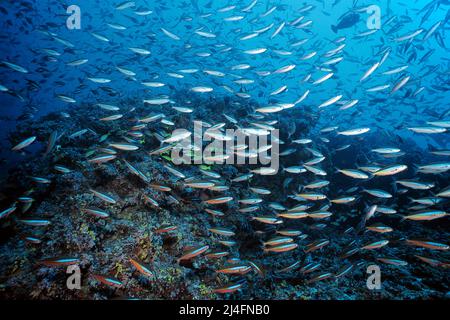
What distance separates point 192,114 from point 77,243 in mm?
5900

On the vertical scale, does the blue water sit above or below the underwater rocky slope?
above

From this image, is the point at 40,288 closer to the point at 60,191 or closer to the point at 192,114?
the point at 60,191

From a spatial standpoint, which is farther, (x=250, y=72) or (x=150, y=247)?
(x=250, y=72)

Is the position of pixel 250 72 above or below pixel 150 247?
above

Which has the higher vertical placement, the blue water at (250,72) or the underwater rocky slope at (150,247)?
the blue water at (250,72)

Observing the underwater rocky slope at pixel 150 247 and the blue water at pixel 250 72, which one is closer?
the underwater rocky slope at pixel 150 247

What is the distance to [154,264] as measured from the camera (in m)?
3.91

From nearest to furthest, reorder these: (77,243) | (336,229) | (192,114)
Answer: (77,243) → (336,229) → (192,114)

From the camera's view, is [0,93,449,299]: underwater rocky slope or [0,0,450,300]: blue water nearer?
[0,93,449,299]: underwater rocky slope
